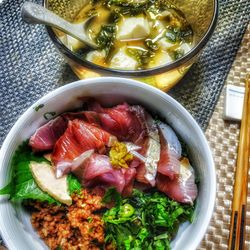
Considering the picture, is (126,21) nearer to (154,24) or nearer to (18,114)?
(154,24)

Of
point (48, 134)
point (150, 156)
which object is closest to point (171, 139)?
point (150, 156)

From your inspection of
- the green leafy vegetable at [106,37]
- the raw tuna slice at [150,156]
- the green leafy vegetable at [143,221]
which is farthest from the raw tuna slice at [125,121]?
the green leafy vegetable at [106,37]

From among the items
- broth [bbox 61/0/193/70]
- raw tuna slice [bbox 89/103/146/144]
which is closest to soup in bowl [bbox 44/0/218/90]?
broth [bbox 61/0/193/70]

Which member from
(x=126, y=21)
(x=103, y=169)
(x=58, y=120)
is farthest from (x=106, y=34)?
(x=103, y=169)

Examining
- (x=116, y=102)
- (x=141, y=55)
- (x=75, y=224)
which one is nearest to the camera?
(x=75, y=224)

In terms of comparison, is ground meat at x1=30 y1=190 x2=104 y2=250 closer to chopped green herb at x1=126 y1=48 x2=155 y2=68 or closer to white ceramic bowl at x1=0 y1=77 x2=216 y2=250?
white ceramic bowl at x1=0 y1=77 x2=216 y2=250

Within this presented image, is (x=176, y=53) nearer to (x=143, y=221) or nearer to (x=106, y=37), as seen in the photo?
(x=106, y=37)
